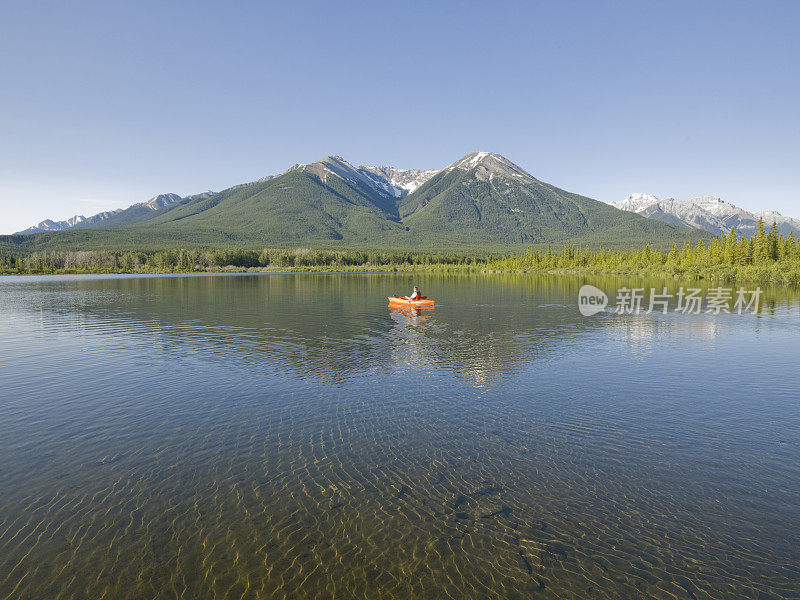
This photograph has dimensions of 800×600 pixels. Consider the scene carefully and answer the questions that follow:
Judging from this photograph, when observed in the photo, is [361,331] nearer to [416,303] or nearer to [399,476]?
[416,303]

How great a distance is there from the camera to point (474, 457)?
16688 millimetres

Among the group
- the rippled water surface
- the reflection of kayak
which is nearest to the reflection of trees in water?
the rippled water surface

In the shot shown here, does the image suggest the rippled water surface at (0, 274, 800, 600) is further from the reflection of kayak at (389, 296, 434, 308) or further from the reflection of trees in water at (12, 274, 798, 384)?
the reflection of kayak at (389, 296, 434, 308)

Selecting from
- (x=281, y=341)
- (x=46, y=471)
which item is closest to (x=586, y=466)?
(x=46, y=471)

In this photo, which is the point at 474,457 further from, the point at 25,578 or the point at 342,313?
the point at 342,313

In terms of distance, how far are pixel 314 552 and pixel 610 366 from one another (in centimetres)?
2649

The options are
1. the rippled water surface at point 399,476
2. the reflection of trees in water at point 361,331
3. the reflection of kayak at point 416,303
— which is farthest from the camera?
the reflection of kayak at point 416,303

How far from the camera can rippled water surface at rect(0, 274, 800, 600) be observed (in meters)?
10.7

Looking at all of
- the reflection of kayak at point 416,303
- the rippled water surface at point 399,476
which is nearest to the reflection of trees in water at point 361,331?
the rippled water surface at point 399,476

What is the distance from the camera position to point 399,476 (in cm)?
1528

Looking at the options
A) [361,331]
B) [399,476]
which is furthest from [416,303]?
[399,476]

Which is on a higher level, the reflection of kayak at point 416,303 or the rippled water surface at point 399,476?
the reflection of kayak at point 416,303

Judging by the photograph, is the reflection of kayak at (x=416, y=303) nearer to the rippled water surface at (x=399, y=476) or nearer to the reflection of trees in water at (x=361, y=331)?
the reflection of trees in water at (x=361, y=331)

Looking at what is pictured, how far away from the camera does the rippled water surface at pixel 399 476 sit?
10680 mm
